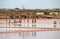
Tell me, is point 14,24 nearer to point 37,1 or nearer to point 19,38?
point 19,38

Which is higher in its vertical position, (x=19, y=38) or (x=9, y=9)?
(x=9, y=9)

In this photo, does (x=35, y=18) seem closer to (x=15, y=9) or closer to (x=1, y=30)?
(x=15, y=9)

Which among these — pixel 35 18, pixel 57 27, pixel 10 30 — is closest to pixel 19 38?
pixel 10 30

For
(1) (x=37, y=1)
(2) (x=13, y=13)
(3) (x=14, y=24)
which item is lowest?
(3) (x=14, y=24)

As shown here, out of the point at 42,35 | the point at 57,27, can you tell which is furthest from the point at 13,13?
the point at 57,27

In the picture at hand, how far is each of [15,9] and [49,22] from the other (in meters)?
0.69

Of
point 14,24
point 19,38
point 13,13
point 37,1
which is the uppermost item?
point 37,1

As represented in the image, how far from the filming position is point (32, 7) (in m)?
3.07

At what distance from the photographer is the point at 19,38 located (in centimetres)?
298

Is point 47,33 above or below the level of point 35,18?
below

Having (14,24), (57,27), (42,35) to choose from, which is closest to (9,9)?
(14,24)

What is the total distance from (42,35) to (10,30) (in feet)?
2.05

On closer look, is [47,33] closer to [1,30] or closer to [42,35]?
[42,35]

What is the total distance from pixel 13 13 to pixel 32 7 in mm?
378
